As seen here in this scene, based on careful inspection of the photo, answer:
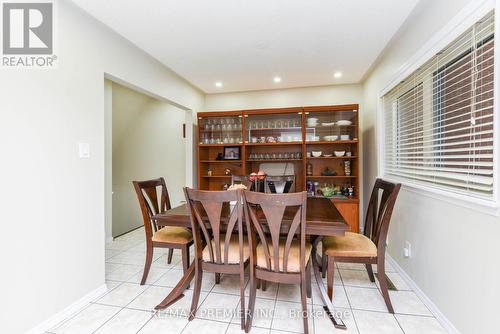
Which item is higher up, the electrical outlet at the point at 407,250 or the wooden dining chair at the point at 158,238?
the wooden dining chair at the point at 158,238

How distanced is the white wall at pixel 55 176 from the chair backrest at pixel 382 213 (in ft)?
8.15

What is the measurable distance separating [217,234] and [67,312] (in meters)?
1.36

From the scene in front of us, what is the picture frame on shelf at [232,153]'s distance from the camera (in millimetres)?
4340

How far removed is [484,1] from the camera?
53.1 inches

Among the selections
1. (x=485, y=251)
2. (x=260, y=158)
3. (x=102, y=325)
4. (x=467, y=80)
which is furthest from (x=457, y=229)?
(x=260, y=158)

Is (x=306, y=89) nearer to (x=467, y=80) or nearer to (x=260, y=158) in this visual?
(x=260, y=158)

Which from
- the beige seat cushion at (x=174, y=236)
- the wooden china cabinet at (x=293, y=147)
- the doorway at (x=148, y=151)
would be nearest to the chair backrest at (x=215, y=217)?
the beige seat cushion at (x=174, y=236)

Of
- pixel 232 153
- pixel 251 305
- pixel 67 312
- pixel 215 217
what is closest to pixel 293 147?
pixel 232 153

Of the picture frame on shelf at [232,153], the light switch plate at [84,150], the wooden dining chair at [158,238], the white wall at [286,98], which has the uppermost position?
the white wall at [286,98]

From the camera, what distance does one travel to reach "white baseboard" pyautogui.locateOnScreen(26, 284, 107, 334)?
173 centimetres

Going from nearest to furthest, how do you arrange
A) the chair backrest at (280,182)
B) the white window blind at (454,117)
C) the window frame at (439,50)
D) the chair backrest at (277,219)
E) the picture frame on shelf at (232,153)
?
the window frame at (439,50)
the white window blind at (454,117)
the chair backrest at (277,219)
the chair backrest at (280,182)
the picture frame on shelf at (232,153)

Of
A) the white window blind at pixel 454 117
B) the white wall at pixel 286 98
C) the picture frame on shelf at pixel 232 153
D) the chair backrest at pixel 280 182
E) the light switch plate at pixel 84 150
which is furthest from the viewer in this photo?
the picture frame on shelf at pixel 232 153

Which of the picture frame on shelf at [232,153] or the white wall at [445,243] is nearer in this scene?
the white wall at [445,243]

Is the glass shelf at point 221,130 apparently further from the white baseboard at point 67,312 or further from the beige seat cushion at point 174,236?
the white baseboard at point 67,312
